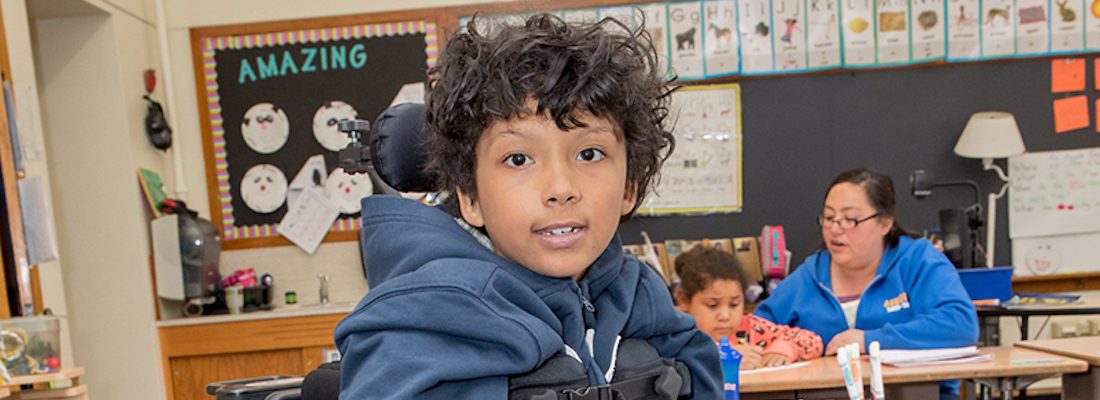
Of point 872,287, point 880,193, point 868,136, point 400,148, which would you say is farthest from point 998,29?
point 400,148

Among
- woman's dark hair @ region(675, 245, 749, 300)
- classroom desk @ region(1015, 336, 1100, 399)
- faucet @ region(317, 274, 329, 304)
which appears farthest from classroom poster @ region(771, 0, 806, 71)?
faucet @ region(317, 274, 329, 304)

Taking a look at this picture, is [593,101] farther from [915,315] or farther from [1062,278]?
[1062,278]

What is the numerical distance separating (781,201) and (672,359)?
11.1 feet

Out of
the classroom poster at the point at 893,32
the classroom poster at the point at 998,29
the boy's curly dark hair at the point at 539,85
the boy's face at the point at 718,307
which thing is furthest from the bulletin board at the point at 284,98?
the boy's curly dark hair at the point at 539,85

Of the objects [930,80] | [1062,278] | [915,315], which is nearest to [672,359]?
[915,315]

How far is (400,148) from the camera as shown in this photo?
3.53 ft

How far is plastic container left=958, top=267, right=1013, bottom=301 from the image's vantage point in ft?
10.5

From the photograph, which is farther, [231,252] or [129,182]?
[231,252]

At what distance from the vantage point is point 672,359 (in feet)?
3.30

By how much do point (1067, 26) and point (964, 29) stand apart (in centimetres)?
51

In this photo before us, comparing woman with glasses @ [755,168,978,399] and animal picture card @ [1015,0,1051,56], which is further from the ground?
animal picture card @ [1015,0,1051,56]

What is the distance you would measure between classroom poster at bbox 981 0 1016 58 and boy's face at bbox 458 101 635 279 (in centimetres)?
394

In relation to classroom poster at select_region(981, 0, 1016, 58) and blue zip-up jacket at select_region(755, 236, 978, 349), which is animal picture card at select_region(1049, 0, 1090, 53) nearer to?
classroom poster at select_region(981, 0, 1016, 58)

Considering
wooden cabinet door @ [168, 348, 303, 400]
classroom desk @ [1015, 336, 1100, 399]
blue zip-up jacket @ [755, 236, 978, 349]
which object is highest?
blue zip-up jacket @ [755, 236, 978, 349]
